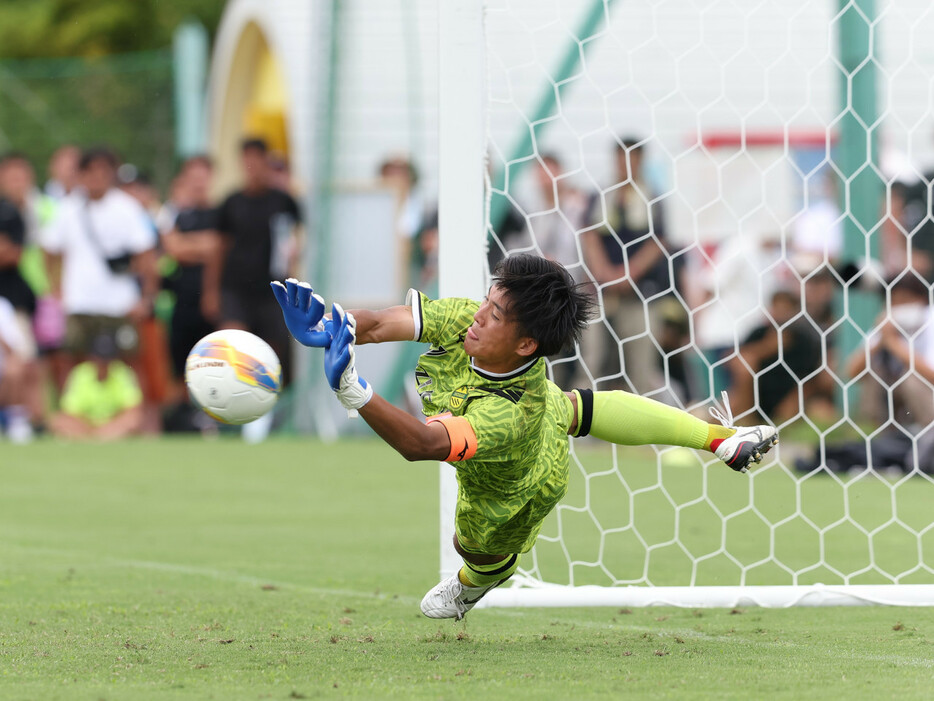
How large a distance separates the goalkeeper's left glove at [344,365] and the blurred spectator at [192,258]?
910 cm

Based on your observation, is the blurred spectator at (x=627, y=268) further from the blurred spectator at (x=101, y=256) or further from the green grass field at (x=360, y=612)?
the blurred spectator at (x=101, y=256)

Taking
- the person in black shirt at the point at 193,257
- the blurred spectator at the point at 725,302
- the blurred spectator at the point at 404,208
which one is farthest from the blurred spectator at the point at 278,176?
the blurred spectator at the point at 725,302

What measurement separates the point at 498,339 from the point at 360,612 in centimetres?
134

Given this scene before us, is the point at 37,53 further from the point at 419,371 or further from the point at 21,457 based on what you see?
the point at 419,371

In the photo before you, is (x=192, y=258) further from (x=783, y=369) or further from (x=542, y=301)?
(x=542, y=301)

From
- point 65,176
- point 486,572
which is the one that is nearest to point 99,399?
point 65,176

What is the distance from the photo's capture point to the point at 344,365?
A: 383 centimetres

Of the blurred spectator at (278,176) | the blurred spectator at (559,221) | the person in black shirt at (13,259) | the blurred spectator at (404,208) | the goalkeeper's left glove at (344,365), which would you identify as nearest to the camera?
the goalkeeper's left glove at (344,365)

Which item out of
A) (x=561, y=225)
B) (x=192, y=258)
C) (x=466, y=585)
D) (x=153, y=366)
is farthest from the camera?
(x=153, y=366)

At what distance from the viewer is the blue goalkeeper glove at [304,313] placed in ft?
12.7

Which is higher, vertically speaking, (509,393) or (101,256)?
(509,393)

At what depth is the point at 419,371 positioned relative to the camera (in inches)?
187

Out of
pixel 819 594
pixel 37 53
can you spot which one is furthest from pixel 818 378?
pixel 37 53

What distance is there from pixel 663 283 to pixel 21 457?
508 centimetres
